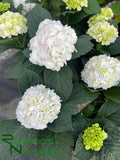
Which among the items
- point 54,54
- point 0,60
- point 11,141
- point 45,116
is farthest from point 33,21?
point 0,60

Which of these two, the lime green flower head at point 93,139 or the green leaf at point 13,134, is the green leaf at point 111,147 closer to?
the lime green flower head at point 93,139

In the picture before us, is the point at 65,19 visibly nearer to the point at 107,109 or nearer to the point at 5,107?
the point at 107,109

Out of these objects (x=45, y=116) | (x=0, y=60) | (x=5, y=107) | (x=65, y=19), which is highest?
(x=65, y=19)

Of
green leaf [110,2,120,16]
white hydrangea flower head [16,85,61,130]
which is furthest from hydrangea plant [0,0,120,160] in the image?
green leaf [110,2,120,16]

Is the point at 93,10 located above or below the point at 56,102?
above

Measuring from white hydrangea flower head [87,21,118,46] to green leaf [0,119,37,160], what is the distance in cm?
58

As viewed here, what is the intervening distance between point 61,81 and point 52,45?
0.64 ft

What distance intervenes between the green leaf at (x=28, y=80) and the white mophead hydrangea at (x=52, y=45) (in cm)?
13

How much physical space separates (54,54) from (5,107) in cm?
79

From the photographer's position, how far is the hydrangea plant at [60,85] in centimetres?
65

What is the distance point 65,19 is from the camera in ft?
3.49

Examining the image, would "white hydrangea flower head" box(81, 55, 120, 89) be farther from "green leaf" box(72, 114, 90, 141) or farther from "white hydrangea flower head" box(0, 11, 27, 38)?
"white hydrangea flower head" box(0, 11, 27, 38)

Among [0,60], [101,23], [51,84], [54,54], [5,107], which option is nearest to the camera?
[54,54]

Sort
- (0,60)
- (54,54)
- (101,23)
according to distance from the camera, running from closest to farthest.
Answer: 1. (54,54)
2. (101,23)
3. (0,60)
